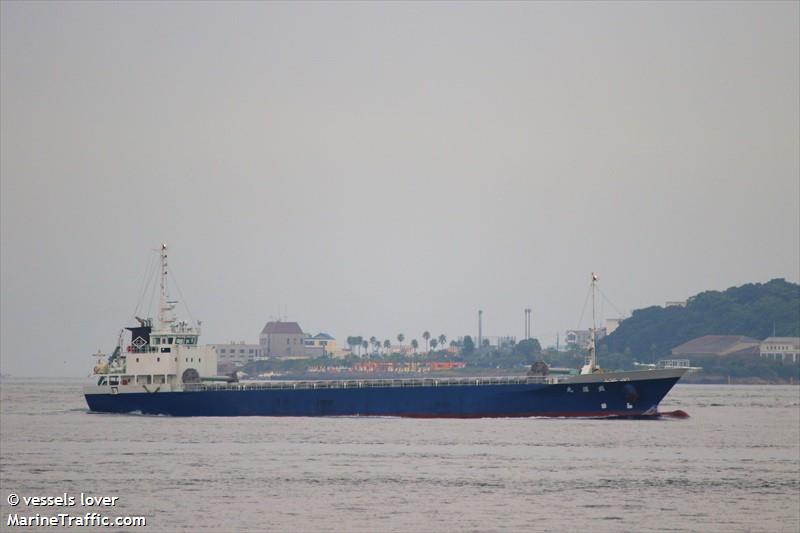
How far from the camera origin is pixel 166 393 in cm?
8625

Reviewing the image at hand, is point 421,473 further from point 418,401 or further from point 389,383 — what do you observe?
point 389,383

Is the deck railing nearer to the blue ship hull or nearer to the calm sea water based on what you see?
the blue ship hull

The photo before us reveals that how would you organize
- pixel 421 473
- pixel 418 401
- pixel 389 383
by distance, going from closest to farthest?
pixel 421 473
pixel 418 401
pixel 389 383

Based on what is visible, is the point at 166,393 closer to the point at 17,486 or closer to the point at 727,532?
the point at 17,486

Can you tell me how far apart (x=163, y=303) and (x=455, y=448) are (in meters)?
34.0

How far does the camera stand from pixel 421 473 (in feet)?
170

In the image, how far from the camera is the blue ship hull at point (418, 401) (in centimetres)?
7938

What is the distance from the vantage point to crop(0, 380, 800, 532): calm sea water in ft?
134

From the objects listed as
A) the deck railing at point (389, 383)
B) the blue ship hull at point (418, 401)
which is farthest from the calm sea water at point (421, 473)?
the deck railing at point (389, 383)

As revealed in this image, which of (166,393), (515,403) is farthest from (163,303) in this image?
(515,403)

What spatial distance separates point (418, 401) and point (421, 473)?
3119 centimetres

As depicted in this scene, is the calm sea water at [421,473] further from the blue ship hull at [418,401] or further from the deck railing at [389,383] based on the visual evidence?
the deck railing at [389,383]

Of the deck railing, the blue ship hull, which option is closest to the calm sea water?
the blue ship hull

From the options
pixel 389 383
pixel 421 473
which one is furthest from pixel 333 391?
pixel 421 473
